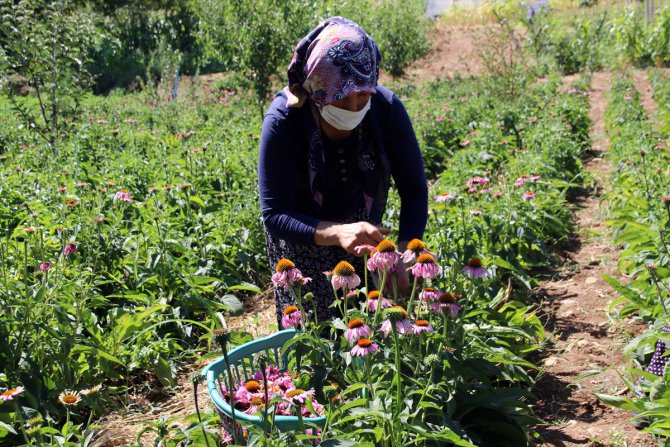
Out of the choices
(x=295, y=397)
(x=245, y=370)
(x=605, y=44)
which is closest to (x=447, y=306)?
(x=295, y=397)

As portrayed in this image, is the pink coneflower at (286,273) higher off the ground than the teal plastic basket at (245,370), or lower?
higher

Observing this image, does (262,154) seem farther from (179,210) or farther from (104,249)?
(179,210)

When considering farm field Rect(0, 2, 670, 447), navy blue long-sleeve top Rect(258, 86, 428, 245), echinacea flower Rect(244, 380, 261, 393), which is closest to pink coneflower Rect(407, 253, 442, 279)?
farm field Rect(0, 2, 670, 447)

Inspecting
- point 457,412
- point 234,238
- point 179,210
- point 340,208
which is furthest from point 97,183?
point 457,412

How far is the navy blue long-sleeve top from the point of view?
8.25 ft

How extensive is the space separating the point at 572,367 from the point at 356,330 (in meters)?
1.80

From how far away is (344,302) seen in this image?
2.03 metres

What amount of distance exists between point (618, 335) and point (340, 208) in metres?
1.69

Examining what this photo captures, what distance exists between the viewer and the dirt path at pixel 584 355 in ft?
8.75

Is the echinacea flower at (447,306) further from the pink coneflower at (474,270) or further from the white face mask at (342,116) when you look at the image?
the white face mask at (342,116)

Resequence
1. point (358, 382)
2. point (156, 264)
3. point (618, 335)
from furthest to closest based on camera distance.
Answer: point (156, 264), point (618, 335), point (358, 382)

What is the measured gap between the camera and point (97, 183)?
221 inches

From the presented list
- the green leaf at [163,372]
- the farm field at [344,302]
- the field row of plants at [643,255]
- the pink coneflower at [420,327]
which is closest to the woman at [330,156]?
the farm field at [344,302]

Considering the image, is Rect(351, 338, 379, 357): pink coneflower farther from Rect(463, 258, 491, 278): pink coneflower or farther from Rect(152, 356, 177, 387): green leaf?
Rect(152, 356, 177, 387): green leaf
